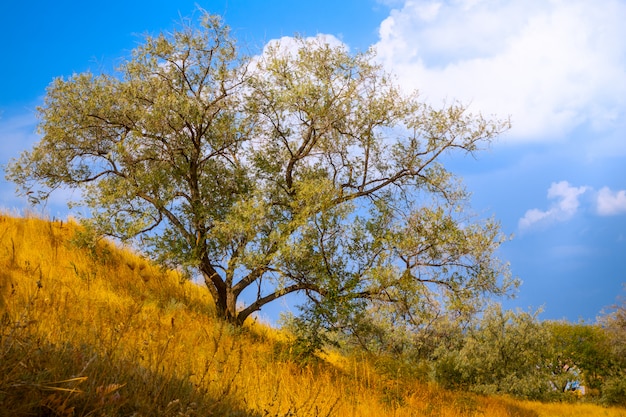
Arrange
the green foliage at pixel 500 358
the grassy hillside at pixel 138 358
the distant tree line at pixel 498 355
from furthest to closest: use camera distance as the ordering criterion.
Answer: the green foliage at pixel 500 358, the distant tree line at pixel 498 355, the grassy hillside at pixel 138 358

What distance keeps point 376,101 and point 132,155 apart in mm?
6936

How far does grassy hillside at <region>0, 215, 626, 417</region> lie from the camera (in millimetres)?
4301

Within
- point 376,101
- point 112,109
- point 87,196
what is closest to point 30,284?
point 87,196

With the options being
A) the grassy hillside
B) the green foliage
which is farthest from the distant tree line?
the grassy hillside

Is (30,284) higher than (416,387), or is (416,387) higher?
(30,284)

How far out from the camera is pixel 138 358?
697 centimetres

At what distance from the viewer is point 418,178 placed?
1420 cm

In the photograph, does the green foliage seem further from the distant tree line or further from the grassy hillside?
the grassy hillside

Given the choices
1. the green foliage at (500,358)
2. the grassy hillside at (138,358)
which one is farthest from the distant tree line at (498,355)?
the grassy hillside at (138,358)

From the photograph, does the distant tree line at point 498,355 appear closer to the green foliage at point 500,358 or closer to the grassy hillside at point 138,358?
the green foliage at point 500,358

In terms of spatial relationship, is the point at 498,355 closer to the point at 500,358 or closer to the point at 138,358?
the point at 500,358

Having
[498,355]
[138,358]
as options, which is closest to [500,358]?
[498,355]

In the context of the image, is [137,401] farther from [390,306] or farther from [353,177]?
[353,177]

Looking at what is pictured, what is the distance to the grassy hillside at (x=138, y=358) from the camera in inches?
169
